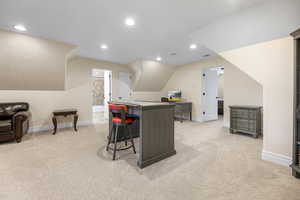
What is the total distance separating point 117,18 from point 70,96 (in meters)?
3.34

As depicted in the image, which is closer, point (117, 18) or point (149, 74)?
point (117, 18)

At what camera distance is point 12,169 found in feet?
6.30

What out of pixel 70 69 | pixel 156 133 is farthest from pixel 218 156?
pixel 70 69

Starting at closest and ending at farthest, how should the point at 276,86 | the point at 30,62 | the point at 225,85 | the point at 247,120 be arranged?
the point at 276,86
the point at 30,62
the point at 247,120
the point at 225,85

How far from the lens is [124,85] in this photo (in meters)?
5.87

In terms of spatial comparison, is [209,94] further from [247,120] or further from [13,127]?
[13,127]

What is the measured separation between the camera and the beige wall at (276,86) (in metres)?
1.92

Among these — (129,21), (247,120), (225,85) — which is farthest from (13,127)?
(225,85)

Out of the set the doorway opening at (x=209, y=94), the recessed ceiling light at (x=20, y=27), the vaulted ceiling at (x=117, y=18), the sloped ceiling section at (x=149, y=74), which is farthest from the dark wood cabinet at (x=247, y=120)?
the recessed ceiling light at (x=20, y=27)

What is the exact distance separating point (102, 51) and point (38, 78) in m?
1.95

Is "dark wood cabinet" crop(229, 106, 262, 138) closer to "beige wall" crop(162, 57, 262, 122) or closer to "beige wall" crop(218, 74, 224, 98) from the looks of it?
"beige wall" crop(162, 57, 262, 122)

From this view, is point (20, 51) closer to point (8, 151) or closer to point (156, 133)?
point (8, 151)

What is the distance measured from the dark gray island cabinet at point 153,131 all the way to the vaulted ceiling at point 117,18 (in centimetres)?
156

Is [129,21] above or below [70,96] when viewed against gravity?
above
